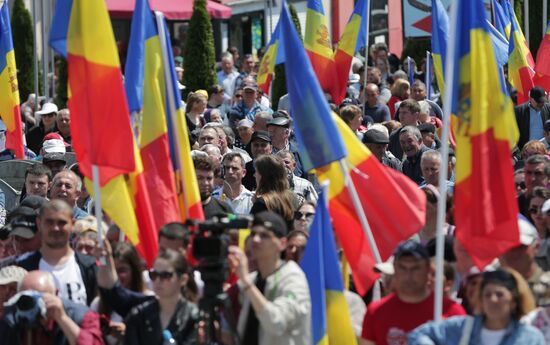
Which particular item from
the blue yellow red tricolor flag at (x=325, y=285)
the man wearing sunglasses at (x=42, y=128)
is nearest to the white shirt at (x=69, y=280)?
the blue yellow red tricolor flag at (x=325, y=285)

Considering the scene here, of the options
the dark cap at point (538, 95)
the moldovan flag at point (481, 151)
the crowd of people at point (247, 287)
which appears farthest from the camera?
the dark cap at point (538, 95)

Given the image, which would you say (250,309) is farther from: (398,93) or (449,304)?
(398,93)

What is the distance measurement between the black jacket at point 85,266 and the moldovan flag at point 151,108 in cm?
54

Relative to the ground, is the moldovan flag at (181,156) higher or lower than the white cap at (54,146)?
higher

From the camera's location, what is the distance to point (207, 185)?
35.8 feet

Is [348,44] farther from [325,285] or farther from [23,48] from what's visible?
[23,48]

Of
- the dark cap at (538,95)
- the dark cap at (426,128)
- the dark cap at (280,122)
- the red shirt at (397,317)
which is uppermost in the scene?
the dark cap at (538,95)

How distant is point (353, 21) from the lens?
1669 centimetres

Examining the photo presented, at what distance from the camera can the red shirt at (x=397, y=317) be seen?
7.59 m

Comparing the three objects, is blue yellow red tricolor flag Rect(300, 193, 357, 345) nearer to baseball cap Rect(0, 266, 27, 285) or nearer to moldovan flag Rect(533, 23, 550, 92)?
baseball cap Rect(0, 266, 27, 285)

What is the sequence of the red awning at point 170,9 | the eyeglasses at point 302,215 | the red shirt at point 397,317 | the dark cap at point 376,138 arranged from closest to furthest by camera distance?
the red shirt at point 397,317 < the eyeglasses at point 302,215 < the dark cap at point 376,138 < the red awning at point 170,9

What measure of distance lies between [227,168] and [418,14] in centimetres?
1218

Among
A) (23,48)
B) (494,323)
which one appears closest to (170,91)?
(494,323)

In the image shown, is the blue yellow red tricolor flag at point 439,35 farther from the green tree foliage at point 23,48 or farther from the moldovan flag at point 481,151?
the green tree foliage at point 23,48
